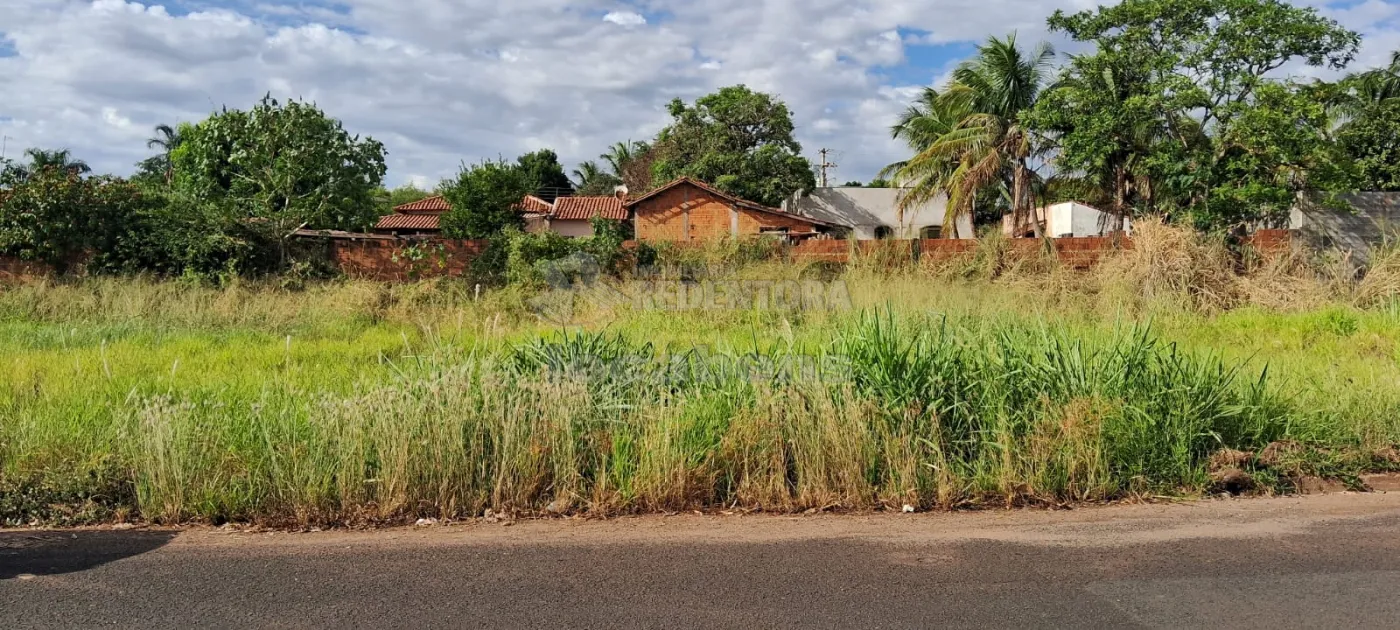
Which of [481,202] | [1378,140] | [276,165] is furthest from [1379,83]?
[276,165]

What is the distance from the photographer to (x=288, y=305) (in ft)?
47.1

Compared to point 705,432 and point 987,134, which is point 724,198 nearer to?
point 987,134

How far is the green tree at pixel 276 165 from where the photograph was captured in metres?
17.2

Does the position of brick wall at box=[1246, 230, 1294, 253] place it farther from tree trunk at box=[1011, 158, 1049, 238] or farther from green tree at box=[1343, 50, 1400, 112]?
green tree at box=[1343, 50, 1400, 112]

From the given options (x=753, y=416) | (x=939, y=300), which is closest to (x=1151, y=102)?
(x=939, y=300)

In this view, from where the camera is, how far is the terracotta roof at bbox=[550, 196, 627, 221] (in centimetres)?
3656

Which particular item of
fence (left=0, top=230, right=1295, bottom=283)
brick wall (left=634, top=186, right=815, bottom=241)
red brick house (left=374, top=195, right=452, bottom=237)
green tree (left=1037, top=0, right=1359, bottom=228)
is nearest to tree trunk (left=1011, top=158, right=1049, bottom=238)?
green tree (left=1037, top=0, right=1359, bottom=228)

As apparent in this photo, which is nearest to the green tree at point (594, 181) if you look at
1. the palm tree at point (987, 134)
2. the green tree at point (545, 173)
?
the green tree at point (545, 173)

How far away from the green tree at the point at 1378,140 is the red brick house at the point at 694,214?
15.8m

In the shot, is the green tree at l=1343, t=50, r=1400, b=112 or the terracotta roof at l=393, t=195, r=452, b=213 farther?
the terracotta roof at l=393, t=195, r=452, b=213

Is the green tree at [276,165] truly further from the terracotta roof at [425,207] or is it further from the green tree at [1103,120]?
the terracotta roof at [425,207]

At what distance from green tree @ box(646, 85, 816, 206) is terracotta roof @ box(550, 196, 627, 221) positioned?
228cm

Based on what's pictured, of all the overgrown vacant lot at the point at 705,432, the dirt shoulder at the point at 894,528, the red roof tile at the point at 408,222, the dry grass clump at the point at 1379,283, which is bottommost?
the dirt shoulder at the point at 894,528

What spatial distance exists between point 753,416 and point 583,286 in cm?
1071
